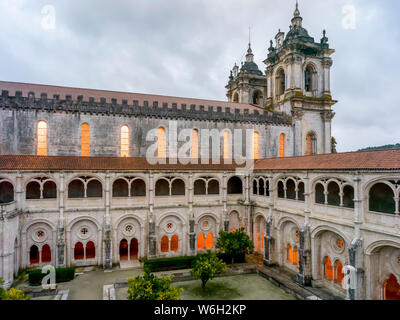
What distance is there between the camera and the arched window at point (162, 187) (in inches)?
1208

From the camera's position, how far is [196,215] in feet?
98.3

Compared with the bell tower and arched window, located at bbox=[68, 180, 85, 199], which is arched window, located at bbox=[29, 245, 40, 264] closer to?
arched window, located at bbox=[68, 180, 85, 199]

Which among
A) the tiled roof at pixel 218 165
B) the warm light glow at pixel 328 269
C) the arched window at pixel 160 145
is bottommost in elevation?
the warm light glow at pixel 328 269

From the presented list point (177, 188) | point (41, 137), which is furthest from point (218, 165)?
point (41, 137)

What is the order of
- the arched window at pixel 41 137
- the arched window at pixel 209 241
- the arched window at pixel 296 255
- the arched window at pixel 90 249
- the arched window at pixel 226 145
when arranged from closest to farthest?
the arched window at pixel 296 255, the arched window at pixel 90 249, the arched window at pixel 41 137, the arched window at pixel 209 241, the arched window at pixel 226 145

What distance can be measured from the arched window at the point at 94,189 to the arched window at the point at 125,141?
455 cm

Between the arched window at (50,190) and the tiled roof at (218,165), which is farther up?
the tiled roof at (218,165)

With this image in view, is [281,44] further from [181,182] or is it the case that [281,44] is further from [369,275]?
[369,275]

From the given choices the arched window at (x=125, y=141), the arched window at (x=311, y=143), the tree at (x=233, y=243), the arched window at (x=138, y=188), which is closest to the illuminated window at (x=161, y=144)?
the arched window at (x=125, y=141)

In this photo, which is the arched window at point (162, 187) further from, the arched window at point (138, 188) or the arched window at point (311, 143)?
the arched window at point (311, 143)

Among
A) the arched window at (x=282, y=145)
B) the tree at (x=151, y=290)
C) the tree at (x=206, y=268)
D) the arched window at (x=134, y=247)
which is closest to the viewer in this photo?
the tree at (x=151, y=290)

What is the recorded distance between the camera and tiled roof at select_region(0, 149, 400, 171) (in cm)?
1816

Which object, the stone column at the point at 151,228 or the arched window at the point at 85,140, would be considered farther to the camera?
the arched window at the point at 85,140

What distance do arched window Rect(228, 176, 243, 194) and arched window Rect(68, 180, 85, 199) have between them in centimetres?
1727
